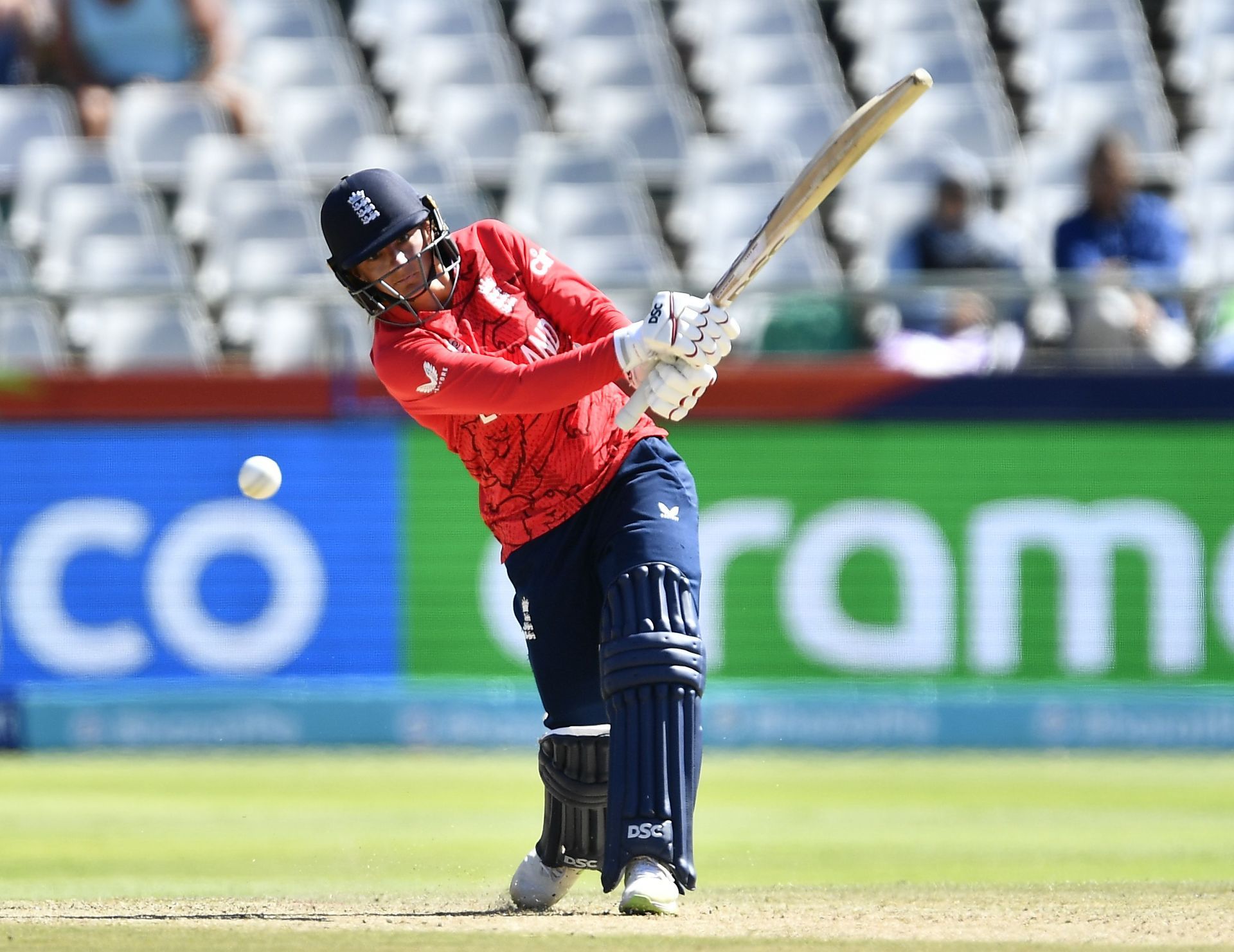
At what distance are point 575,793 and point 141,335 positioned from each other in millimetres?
5749

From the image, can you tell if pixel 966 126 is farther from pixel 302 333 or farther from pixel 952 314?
pixel 302 333

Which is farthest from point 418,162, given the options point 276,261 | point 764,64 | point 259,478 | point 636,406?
point 636,406

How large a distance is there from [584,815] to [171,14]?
9150 millimetres

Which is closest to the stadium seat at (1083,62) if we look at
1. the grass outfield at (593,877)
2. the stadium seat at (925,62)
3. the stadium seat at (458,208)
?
the stadium seat at (925,62)

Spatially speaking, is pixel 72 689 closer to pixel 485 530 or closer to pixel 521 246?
pixel 485 530

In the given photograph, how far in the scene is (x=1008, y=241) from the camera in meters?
11.4

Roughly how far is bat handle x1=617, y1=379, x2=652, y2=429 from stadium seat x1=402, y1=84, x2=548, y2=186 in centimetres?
846

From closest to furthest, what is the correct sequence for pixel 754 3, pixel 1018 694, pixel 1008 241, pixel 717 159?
pixel 1018 694 < pixel 1008 241 < pixel 717 159 < pixel 754 3

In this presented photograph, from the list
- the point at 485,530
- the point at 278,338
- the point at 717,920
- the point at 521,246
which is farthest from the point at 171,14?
the point at 717,920

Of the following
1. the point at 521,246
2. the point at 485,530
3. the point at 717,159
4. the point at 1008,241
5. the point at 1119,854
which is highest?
the point at 717,159

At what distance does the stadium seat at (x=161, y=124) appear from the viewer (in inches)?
519

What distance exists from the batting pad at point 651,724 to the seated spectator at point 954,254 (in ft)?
17.2

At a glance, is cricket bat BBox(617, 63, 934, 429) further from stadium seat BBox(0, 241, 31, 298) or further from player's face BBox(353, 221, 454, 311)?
stadium seat BBox(0, 241, 31, 298)

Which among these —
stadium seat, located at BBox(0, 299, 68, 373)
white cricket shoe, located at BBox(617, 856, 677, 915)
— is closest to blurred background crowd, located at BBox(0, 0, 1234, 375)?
stadium seat, located at BBox(0, 299, 68, 373)
